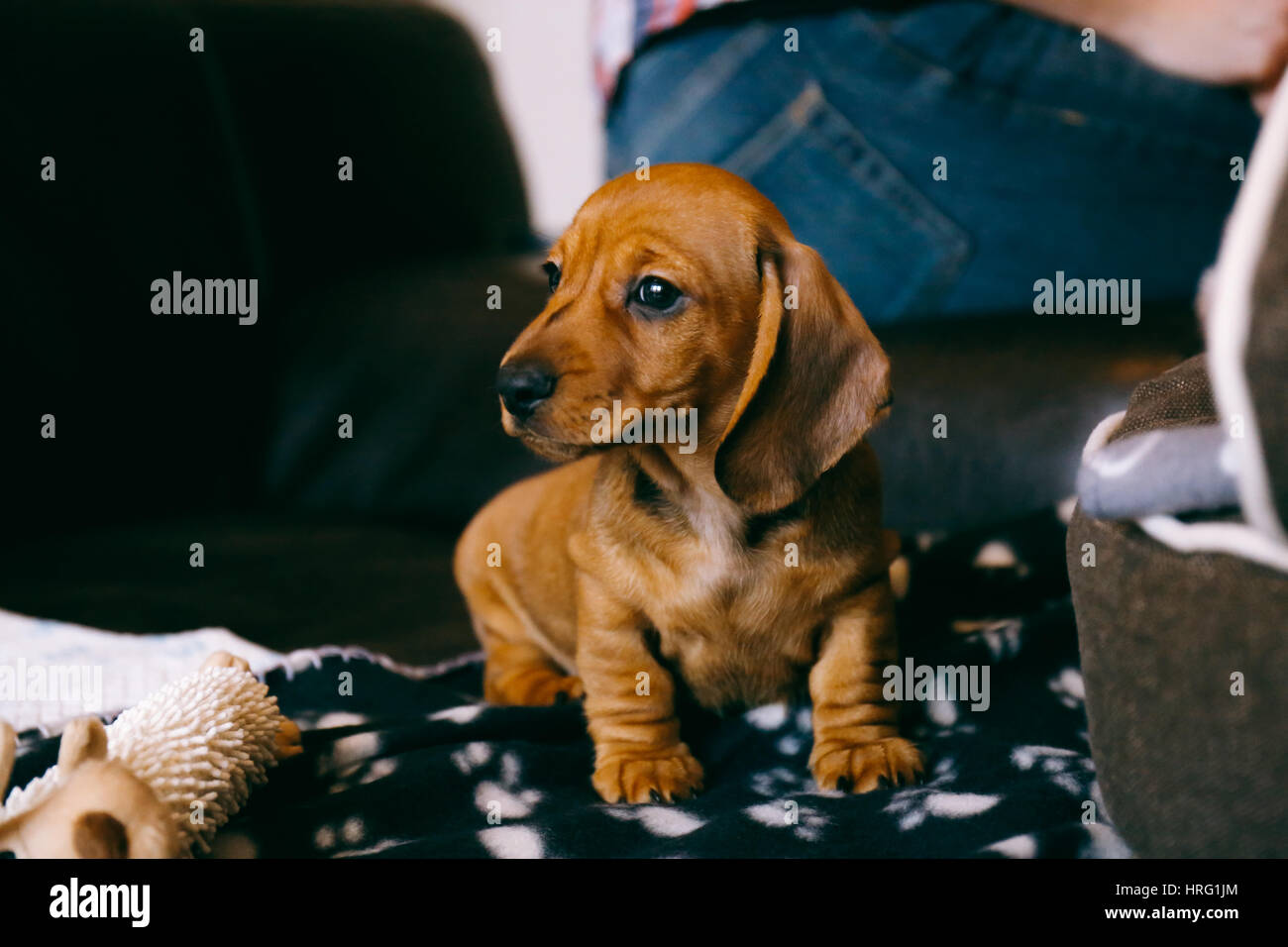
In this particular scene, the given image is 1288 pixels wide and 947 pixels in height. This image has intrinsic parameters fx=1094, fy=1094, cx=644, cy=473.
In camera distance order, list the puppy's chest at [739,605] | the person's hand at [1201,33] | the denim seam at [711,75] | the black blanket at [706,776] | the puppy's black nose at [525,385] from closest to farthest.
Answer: the black blanket at [706,776] → the puppy's black nose at [525,385] → the puppy's chest at [739,605] → the person's hand at [1201,33] → the denim seam at [711,75]

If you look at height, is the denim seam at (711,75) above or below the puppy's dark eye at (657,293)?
above

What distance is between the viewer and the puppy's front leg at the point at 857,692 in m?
1.29

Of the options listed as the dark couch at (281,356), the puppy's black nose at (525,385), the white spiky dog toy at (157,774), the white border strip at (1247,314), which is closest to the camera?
the white border strip at (1247,314)

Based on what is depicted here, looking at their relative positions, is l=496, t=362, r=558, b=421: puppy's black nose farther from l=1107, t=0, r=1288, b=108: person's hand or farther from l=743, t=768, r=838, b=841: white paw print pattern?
l=1107, t=0, r=1288, b=108: person's hand

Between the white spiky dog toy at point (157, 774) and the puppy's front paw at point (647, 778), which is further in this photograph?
the puppy's front paw at point (647, 778)

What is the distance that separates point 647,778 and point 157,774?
0.53m

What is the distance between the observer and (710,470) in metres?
1.40

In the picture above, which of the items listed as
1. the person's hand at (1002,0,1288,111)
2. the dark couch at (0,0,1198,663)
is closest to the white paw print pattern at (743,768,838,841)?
the dark couch at (0,0,1198,663)

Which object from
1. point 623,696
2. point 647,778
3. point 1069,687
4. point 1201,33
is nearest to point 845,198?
point 1201,33

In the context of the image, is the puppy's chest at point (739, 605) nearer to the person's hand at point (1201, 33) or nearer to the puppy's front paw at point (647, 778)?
the puppy's front paw at point (647, 778)

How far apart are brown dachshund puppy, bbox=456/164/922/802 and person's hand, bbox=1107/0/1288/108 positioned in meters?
1.24

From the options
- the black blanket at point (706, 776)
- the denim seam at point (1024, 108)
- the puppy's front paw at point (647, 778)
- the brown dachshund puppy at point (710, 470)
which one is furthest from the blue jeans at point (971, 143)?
the puppy's front paw at point (647, 778)

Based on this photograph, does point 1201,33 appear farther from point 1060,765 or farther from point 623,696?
point 623,696
